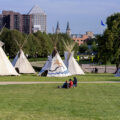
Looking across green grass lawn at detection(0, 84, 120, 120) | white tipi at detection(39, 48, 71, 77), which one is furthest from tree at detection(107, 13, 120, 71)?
green grass lawn at detection(0, 84, 120, 120)

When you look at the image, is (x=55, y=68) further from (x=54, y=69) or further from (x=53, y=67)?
(x=53, y=67)

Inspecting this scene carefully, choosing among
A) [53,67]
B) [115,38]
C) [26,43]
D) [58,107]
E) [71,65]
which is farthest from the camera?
[26,43]

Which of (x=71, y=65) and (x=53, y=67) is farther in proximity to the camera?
(x=71, y=65)

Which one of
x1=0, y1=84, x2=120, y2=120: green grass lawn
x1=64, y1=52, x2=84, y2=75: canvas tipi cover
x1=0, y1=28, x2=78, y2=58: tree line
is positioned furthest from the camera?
x1=0, y1=28, x2=78, y2=58: tree line

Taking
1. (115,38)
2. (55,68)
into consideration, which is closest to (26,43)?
(115,38)

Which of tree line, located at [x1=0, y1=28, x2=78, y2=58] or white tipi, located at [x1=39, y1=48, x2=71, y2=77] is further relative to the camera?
tree line, located at [x1=0, y1=28, x2=78, y2=58]

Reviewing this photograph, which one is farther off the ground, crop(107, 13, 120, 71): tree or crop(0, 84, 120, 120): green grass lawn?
crop(107, 13, 120, 71): tree

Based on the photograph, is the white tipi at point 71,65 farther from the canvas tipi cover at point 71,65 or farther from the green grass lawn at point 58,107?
the green grass lawn at point 58,107

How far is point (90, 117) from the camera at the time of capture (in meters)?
16.6

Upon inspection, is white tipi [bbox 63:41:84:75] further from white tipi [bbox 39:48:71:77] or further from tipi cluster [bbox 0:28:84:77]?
white tipi [bbox 39:48:71:77]

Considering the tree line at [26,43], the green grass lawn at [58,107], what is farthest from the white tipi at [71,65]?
the tree line at [26,43]

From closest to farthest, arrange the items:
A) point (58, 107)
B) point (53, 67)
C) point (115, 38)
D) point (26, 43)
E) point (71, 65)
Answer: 1. point (58, 107)
2. point (53, 67)
3. point (71, 65)
4. point (115, 38)
5. point (26, 43)

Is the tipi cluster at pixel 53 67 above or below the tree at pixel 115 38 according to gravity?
below

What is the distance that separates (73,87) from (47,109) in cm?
1284
